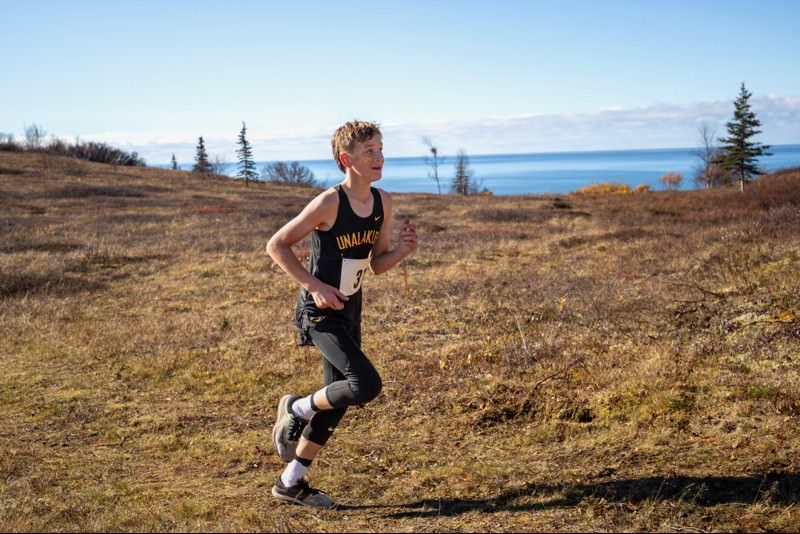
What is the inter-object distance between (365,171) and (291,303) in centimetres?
893

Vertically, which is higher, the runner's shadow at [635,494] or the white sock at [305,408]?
the white sock at [305,408]

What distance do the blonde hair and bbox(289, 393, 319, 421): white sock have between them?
4.84 ft

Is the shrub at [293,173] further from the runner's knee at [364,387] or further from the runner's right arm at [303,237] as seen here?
the runner's knee at [364,387]

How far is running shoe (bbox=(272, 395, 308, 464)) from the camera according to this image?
15.4ft

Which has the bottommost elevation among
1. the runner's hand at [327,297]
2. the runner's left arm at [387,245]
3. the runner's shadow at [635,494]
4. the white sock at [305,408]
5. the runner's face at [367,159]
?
the runner's shadow at [635,494]

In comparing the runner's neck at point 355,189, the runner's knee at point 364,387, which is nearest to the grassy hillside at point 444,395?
the runner's knee at point 364,387

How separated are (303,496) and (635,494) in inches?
81.8

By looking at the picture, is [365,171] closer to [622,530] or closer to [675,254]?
[622,530]

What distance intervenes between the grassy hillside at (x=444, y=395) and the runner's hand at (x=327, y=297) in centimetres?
128

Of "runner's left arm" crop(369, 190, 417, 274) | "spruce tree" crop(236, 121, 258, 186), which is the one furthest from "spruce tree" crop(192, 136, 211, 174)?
"runner's left arm" crop(369, 190, 417, 274)

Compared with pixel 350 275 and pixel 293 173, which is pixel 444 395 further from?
pixel 293 173

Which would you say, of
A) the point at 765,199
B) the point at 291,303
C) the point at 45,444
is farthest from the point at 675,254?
the point at 765,199

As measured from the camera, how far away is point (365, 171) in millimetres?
4383

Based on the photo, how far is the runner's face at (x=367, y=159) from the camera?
437cm
